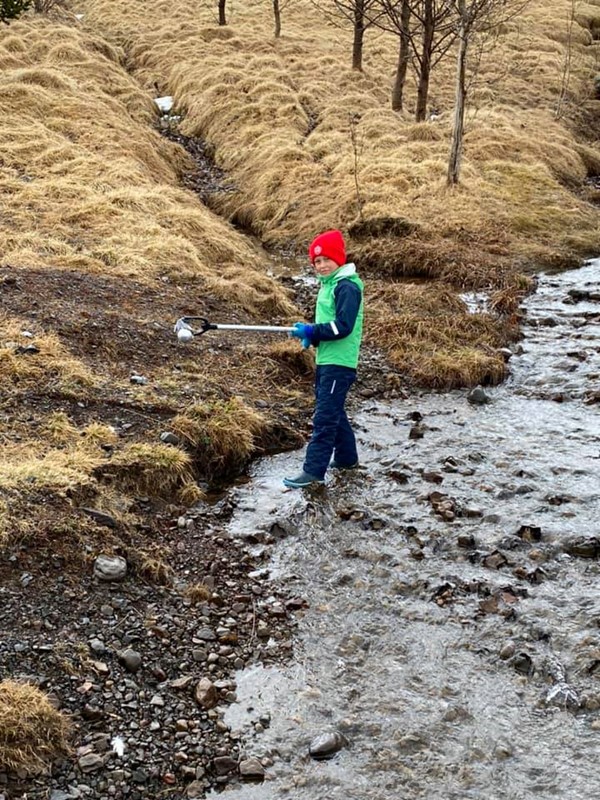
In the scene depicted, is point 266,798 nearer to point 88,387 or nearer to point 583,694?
point 583,694

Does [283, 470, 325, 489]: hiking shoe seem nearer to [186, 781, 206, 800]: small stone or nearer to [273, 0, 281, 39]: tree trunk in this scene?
[186, 781, 206, 800]: small stone

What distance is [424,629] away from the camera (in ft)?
20.8

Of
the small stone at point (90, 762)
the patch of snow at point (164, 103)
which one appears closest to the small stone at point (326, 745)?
the small stone at point (90, 762)

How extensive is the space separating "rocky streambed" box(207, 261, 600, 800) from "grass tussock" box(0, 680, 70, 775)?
115 centimetres

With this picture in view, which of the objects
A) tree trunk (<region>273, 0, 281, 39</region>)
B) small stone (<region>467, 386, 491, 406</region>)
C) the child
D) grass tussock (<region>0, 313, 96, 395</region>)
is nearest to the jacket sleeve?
the child

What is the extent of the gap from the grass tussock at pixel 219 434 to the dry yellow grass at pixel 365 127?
824cm

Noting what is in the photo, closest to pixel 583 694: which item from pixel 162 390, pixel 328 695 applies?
pixel 328 695

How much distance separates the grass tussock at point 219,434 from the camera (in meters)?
8.73

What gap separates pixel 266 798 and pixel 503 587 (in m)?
2.91

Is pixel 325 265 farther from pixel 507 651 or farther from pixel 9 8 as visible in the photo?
pixel 9 8

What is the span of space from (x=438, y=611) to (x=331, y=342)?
10.1 ft

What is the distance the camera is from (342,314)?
8070mm

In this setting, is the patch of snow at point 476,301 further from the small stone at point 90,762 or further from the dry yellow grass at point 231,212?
the small stone at point 90,762

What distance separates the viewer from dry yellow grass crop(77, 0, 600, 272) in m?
19.1
